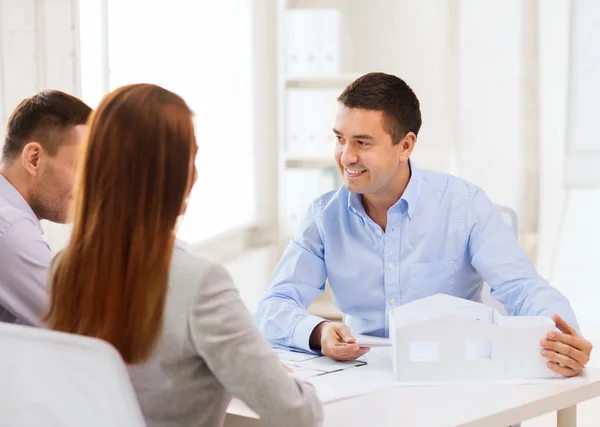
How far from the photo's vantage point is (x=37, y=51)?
2902 millimetres

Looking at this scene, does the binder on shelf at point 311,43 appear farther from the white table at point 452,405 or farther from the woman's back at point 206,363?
the woman's back at point 206,363

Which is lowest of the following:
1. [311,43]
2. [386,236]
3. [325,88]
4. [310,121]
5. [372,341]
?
[372,341]

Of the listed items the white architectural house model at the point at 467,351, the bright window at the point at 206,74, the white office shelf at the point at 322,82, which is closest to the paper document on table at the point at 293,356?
the white architectural house model at the point at 467,351

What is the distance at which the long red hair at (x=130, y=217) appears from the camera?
1106 millimetres

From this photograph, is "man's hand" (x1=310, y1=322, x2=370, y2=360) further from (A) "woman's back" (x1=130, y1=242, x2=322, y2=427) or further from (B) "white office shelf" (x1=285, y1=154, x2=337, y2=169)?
(B) "white office shelf" (x1=285, y1=154, x2=337, y2=169)

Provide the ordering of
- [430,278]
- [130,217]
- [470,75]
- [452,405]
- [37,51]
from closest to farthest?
[130,217] → [452,405] → [430,278] → [37,51] → [470,75]

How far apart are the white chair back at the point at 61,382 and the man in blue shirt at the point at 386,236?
3.12 feet

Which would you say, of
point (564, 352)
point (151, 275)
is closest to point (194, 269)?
point (151, 275)

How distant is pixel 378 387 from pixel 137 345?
556 mm

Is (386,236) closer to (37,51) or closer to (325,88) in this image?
(37,51)

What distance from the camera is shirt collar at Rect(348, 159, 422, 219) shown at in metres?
2.08

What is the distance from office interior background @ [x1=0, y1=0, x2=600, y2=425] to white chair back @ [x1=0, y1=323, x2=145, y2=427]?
198cm

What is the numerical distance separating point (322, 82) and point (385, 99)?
231cm

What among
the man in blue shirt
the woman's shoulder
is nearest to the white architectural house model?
the man in blue shirt
